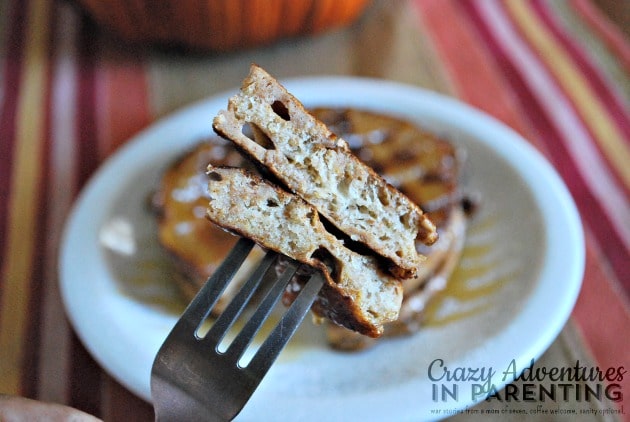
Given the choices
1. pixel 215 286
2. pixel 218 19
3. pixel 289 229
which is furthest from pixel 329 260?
pixel 218 19

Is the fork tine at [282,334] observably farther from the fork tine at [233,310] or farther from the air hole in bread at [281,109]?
the air hole in bread at [281,109]

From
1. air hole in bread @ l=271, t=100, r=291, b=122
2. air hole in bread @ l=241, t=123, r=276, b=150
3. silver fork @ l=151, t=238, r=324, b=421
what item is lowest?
silver fork @ l=151, t=238, r=324, b=421

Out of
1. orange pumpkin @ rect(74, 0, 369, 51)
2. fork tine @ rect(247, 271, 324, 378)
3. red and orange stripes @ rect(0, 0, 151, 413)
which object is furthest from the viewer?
orange pumpkin @ rect(74, 0, 369, 51)

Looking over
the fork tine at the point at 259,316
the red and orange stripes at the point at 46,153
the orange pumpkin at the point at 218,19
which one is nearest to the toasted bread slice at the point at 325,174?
the fork tine at the point at 259,316

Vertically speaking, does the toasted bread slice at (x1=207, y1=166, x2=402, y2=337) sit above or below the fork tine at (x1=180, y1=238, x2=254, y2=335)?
above

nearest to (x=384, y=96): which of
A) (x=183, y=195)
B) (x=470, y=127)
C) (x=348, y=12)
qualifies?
(x=470, y=127)

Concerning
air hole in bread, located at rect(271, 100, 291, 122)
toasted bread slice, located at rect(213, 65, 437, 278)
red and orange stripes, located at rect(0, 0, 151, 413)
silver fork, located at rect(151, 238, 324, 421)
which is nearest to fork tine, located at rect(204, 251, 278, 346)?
silver fork, located at rect(151, 238, 324, 421)

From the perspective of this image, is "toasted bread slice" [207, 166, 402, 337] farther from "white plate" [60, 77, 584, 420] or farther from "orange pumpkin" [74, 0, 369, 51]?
"orange pumpkin" [74, 0, 369, 51]
